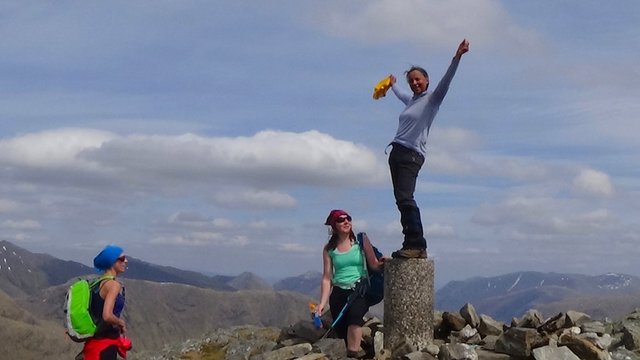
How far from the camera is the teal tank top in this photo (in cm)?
1371

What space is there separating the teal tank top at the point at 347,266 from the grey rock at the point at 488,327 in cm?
298

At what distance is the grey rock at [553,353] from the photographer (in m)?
11.9

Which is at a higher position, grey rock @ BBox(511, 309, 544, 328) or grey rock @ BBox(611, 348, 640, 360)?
grey rock @ BBox(511, 309, 544, 328)

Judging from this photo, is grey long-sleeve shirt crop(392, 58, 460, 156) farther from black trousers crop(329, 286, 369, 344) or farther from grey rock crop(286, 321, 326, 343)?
grey rock crop(286, 321, 326, 343)

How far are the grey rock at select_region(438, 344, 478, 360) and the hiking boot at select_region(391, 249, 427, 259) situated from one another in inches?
77.2

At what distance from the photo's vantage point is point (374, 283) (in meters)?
14.4

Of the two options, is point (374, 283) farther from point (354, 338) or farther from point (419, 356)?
point (419, 356)

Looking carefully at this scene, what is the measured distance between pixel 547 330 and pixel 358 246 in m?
4.09

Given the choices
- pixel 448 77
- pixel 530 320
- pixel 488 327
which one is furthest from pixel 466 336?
pixel 448 77

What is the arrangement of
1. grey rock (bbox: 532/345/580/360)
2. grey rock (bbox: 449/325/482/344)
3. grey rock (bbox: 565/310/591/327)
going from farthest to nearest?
grey rock (bbox: 565/310/591/327)
grey rock (bbox: 449/325/482/344)
grey rock (bbox: 532/345/580/360)

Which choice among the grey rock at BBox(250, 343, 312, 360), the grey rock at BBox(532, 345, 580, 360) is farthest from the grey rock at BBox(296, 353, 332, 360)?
the grey rock at BBox(532, 345, 580, 360)

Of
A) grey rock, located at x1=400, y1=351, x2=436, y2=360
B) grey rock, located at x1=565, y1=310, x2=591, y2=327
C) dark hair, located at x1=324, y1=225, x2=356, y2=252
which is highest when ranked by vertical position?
dark hair, located at x1=324, y1=225, x2=356, y2=252

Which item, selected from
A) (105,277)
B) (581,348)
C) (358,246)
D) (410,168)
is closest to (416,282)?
(358,246)

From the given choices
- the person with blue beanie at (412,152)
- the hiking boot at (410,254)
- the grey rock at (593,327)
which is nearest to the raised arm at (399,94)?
the person with blue beanie at (412,152)
